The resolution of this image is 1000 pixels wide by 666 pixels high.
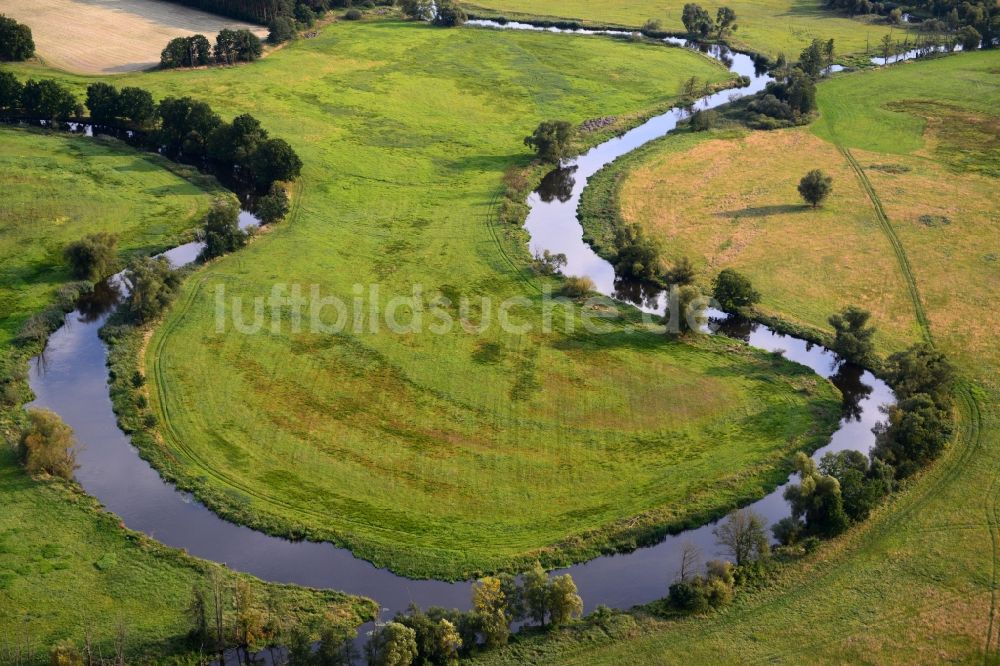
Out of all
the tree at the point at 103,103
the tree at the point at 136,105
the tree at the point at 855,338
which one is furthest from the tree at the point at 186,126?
the tree at the point at 855,338

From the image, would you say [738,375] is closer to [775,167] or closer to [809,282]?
[809,282]

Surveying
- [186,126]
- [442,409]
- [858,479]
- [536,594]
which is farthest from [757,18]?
[536,594]

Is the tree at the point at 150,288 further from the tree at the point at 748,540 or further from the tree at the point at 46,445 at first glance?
the tree at the point at 748,540

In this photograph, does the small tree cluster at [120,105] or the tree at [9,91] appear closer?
the small tree cluster at [120,105]

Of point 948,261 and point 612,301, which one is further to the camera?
point 948,261

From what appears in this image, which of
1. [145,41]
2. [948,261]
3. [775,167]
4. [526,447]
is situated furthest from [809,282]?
[145,41]

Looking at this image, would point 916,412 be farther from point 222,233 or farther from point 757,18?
point 757,18
